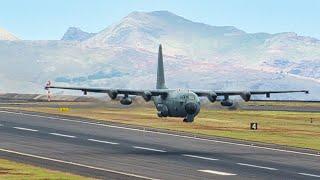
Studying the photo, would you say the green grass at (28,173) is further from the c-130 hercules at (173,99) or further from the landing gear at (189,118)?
the landing gear at (189,118)

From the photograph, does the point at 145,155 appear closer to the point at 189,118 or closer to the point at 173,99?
the point at 173,99

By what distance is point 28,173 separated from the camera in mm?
32938

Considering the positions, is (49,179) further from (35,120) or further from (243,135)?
(35,120)

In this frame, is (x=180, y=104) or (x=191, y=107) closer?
(x=191, y=107)

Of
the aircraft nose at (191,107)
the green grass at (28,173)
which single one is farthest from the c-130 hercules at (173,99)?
the green grass at (28,173)

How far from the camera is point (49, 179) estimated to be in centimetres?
3092

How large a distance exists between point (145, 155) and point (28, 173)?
12.1 meters

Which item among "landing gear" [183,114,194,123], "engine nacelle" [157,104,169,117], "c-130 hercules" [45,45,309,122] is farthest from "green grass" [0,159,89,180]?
"engine nacelle" [157,104,169,117]

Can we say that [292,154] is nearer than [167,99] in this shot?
Yes

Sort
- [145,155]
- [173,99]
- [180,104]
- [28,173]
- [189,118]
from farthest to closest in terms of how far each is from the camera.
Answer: [189,118], [173,99], [180,104], [145,155], [28,173]

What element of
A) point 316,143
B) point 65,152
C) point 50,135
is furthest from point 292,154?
point 50,135

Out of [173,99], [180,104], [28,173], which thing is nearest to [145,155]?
[28,173]

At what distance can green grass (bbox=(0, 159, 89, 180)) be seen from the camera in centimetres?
3139

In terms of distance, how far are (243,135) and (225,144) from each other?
10470 mm
